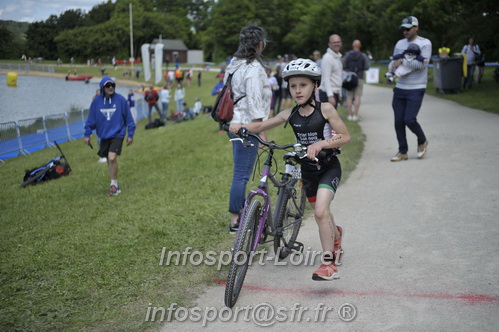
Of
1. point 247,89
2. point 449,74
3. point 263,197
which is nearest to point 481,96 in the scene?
point 449,74

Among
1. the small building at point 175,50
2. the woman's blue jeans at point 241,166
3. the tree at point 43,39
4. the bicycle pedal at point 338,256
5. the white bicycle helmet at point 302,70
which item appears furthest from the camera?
the small building at point 175,50

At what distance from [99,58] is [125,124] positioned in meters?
7.56

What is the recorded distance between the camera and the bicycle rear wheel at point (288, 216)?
5305 millimetres

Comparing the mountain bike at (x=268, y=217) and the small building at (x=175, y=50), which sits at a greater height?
the small building at (x=175, y=50)

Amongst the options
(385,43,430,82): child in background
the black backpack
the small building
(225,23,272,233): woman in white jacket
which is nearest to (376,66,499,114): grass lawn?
the black backpack

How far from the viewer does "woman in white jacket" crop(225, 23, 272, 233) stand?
6305 mm

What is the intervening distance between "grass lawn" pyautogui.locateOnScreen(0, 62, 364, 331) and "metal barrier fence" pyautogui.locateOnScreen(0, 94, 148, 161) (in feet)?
10.9

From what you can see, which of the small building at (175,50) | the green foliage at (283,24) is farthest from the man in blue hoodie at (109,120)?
the small building at (175,50)

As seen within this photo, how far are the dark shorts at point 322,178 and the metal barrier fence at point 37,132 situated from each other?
12855 millimetres

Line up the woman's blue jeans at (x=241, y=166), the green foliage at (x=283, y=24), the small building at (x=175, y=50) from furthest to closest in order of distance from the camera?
the small building at (x=175, y=50) → the green foliage at (x=283, y=24) → the woman's blue jeans at (x=241, y=166)

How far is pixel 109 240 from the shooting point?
22.7 ft

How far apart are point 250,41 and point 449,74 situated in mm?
18060

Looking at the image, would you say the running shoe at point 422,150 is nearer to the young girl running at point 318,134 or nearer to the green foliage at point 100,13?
the young girl running at point 318,134

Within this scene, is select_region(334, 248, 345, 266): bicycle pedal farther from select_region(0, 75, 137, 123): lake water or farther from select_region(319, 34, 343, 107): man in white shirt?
select_region(0, 75, 137, 123): lake water
